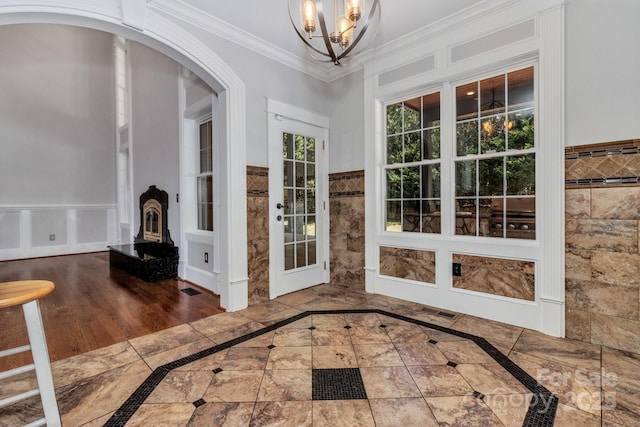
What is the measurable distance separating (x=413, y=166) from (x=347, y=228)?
115 cm

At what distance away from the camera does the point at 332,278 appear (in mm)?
4137

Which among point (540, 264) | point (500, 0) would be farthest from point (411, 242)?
point (500, 0)

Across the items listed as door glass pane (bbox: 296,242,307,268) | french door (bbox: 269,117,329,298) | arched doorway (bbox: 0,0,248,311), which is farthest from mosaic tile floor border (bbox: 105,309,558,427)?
door glass pane (bbox: 296,242,307,268)

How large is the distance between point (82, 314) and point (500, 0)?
5.02 m

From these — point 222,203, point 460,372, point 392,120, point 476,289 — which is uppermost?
point 392,120

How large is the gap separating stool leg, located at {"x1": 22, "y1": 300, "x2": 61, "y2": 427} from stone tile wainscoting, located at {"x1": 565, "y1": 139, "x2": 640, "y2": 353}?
11.3ft

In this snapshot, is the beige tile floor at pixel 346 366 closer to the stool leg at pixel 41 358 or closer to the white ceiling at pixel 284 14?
the stool leg at pixel 41 358

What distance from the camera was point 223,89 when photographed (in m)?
3.11

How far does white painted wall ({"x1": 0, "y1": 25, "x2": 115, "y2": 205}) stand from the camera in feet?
19.4

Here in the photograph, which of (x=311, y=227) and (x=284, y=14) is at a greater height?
(x=284, y=14)

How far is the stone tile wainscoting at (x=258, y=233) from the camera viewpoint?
328 cm

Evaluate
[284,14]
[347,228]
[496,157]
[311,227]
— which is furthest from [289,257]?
[284,14]

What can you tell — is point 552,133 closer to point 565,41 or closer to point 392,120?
point 565,41

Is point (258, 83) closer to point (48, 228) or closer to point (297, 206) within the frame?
point (297, 206)
